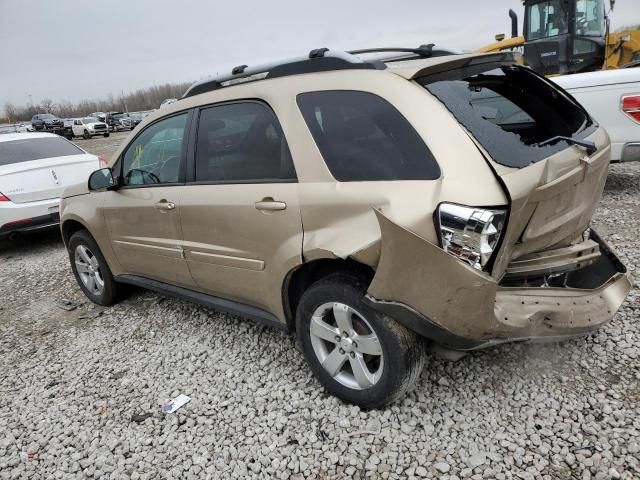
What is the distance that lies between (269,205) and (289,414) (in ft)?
3.85

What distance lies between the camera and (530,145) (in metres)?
2.27

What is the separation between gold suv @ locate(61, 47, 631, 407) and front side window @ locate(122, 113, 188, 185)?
4cm

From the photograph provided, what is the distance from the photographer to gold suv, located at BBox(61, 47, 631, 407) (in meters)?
2.01

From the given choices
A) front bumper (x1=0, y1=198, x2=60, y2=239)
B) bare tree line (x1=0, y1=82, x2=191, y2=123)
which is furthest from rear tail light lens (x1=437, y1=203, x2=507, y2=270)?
bare tree line (x1=0, y1=82, x2=191, y2=123)

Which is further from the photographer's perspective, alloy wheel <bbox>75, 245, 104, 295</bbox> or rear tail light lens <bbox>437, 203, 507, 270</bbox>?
alloy wheel <bbox>75, 245, 104, 295</bbox>

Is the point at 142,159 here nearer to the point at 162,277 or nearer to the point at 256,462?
the point at 162,277

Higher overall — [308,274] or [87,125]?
[308,274]

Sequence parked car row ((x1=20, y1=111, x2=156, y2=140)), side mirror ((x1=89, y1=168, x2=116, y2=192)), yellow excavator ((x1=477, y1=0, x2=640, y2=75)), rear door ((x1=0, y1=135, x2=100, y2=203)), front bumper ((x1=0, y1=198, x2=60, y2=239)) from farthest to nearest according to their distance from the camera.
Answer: parked car row ((x1=20, y1=111, x2=156, y2=140)) → yellow excavator ((x1=477, y1=0, x2=640, y2=75)) → rear door ((x1=0, y1=135, x2=100, y2=203)) → front bumper ((x1=0, y1=198, x2=60, y2=239)) → side mirror ((x1=89, y1=168, x2=116, y2=192))

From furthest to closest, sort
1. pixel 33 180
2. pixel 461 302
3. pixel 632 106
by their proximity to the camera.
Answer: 1. pixel 33 180
2. pixel 632 106
3. pixel 461 302

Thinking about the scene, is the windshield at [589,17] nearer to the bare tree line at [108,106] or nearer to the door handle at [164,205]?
the door handle at [164,205]

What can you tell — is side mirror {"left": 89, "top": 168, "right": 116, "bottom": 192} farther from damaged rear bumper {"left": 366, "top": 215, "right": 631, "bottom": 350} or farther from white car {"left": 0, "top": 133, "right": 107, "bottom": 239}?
white car {"left": 0, "top": 133, "right": 107, "bottom": 239}

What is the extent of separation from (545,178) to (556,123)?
90 centimetres

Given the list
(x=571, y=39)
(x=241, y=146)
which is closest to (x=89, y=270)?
(x=241, y=146)

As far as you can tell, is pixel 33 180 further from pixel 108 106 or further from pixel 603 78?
pixel 108 106
